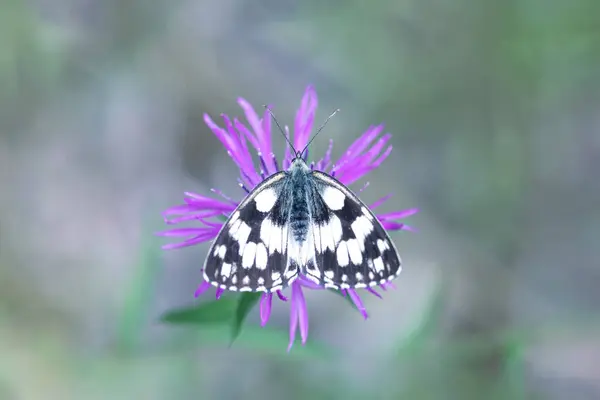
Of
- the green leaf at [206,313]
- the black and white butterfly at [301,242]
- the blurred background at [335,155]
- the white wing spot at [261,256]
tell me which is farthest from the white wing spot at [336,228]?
the blurred background at [335,155]

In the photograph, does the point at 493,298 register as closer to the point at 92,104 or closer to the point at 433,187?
the point at 433,187

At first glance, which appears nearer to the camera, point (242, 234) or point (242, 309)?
point (242, 234)

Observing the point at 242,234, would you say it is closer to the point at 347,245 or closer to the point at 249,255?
the point at 249,255

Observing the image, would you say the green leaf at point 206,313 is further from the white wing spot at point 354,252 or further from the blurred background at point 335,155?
the blurred background at point 335,155

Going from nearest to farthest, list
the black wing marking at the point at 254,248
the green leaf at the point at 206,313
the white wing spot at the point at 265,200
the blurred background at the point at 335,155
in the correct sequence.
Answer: the black wing marking at the point at 254,248 < the white wing spot at the point at 265,200 < the green leaf at the point at 206,313 < the blurred background at the point at 335,155

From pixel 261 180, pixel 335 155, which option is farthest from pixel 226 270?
pixel 335 155

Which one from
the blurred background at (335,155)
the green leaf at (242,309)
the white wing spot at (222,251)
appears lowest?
the green leaf at (242,309)

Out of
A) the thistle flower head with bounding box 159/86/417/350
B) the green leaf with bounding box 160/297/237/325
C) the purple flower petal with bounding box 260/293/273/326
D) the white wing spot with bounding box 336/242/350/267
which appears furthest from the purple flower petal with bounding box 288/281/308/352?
the white wing spot with bounding box 336/242/350/267

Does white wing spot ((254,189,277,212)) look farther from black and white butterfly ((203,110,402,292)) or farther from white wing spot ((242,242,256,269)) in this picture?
white wing spot ((242,242,256,269))
